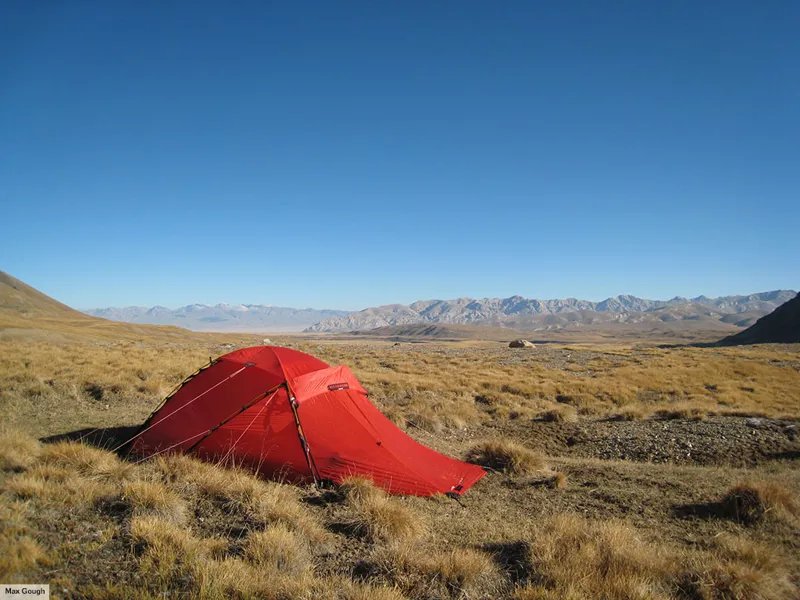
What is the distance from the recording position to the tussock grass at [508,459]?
9.18 meters

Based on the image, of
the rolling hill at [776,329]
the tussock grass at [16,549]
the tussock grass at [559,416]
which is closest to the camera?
the tussock grass at [16,549]

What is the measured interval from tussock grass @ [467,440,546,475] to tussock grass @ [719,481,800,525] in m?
3.34

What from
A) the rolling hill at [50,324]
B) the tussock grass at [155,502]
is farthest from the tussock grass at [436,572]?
the rolling hill at [50,324]

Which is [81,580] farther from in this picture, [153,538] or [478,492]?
[478,492]

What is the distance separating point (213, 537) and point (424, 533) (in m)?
2.66

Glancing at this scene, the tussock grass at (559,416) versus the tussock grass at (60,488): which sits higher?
the tussock grass at (60,488)

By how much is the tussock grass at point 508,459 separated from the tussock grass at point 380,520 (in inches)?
143

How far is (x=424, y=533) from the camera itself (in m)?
5.74

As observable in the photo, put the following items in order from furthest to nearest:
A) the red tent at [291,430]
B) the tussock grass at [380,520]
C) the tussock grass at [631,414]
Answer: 1. the tussock grass at [631,414]
2. the red tent at [291,430]
3. the tussock grass at [380,520]

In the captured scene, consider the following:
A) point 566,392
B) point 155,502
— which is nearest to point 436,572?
point 155,502

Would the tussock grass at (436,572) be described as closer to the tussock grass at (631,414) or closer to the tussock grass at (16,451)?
the tussock grass at (16,451)

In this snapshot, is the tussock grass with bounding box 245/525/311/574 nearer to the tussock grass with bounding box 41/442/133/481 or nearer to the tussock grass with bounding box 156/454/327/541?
the tussock grass with bounding box 156/454/327/541

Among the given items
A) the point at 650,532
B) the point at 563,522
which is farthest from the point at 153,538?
the point at 650,532

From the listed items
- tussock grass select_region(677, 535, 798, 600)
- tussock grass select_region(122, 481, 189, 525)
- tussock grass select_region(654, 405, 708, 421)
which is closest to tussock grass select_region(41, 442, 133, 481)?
tussock grass select_region(122, 481, 189, 525)
